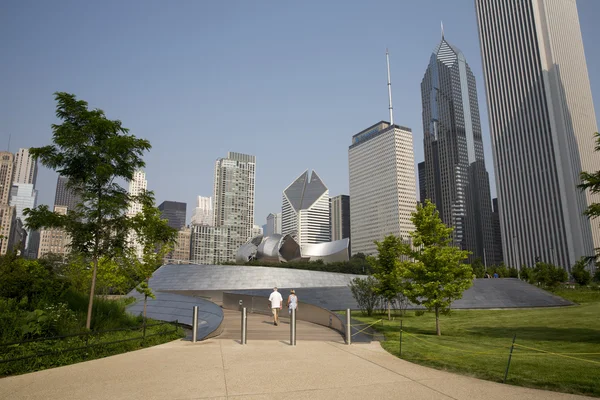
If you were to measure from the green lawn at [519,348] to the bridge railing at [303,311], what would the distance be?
203cm

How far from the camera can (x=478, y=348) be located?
37.1 feet

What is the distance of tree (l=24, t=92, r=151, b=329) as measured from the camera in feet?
37.5

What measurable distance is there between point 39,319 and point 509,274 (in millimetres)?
49901

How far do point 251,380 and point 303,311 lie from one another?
12.3 m

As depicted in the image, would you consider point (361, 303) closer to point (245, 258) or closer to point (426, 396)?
point (426, 396)

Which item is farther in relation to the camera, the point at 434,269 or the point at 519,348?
the point at 434,269

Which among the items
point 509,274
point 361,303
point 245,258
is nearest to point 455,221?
point 245,258

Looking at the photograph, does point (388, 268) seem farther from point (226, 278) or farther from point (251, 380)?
point (226, 278)

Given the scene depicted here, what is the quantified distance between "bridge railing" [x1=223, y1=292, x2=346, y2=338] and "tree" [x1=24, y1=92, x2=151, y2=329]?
803cm

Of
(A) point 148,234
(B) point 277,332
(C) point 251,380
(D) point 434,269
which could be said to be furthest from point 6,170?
(C) point 251,380

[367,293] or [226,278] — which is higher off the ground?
[226,278]

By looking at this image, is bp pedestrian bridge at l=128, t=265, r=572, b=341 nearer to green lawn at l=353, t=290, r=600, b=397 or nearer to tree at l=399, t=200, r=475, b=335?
green lawn at l=353, t=290, r=600, b=397

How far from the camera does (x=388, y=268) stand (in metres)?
21.5

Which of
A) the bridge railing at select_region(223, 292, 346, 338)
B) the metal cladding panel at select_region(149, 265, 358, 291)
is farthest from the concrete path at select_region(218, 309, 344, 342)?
the metal cladding panel at select_region(149, 265, 358, 291)
